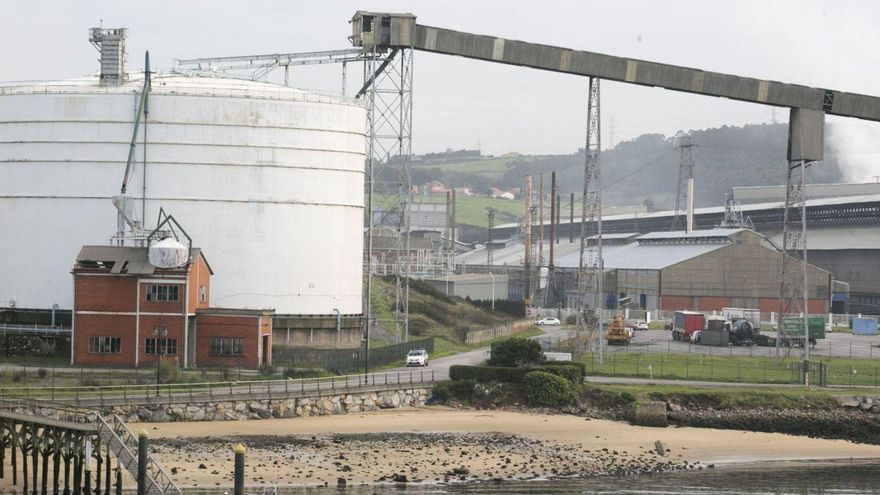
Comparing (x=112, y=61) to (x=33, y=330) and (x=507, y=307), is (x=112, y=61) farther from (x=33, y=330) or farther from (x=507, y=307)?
(x=507, y=307)

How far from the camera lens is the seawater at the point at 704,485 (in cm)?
4897

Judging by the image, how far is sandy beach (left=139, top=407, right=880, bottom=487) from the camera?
51.4m

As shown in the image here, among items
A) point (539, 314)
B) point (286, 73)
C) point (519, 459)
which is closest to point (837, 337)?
point (539, 314)

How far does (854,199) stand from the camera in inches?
6304

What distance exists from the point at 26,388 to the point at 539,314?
90.8m

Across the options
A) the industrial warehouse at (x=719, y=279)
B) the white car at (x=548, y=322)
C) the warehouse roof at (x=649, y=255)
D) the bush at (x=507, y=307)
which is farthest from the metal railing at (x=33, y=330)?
the warehouse roof at (x=649, y=255)

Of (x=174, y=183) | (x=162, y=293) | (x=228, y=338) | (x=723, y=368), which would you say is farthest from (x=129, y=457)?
(x=723, y=368)

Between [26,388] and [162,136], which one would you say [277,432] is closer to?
[26,388]

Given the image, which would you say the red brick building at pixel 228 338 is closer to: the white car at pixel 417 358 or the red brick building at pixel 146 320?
the red brick building at pixel 146 320

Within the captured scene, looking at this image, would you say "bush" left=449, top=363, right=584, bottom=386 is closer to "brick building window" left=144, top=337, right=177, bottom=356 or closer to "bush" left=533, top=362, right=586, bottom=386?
"bush" left=533, top=362, right=586, bottom=386

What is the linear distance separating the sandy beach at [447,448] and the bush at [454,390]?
1.96 metres

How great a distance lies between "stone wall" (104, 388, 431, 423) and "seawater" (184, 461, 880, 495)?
13.9 metres

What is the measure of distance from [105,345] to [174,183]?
12238 mm

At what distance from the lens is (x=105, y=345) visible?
7419cm
